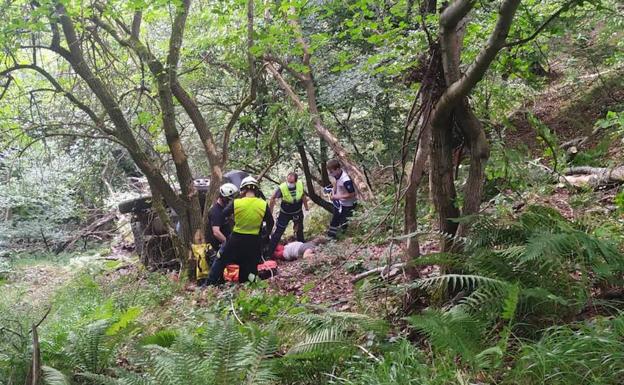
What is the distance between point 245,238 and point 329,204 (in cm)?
526

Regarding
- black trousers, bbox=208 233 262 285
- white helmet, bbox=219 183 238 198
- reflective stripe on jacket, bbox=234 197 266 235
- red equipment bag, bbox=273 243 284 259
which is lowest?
red equipment bag, bbox=273 243 284 259

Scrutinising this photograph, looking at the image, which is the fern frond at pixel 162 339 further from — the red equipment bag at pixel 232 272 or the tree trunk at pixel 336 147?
the tree trunk at pixel 336 147

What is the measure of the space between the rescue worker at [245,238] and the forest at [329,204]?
0.10 feet

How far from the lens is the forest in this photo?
11.0 feet

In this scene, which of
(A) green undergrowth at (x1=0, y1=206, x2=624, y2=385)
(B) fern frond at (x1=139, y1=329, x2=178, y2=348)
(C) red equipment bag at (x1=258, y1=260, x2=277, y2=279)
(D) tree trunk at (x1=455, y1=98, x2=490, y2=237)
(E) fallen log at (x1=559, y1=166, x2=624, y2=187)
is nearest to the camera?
(A) green undergrowth at (x1=0, y1=206, x2=624, y2=385)

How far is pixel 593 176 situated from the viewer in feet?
22.6

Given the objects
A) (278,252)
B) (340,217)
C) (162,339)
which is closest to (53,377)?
(162,339)

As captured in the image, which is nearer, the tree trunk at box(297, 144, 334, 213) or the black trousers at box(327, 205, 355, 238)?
the black trousers at box(327, 205, 355, 238)

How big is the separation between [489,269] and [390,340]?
0.84 m

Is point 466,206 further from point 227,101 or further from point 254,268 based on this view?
point 227,101

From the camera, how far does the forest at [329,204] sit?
3.34 meters

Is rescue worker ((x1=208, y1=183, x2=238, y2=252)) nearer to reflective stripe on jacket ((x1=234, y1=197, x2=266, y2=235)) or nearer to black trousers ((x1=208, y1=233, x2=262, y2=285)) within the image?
black trousers ((x1=208, y1=233, x2=262, y2=285))

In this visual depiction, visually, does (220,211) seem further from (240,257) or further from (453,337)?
(453,337)

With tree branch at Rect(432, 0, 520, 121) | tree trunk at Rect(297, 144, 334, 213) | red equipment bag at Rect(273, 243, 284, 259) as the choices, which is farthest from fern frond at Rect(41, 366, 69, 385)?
tree trunk at Rect(297, 144, 334, 213)
